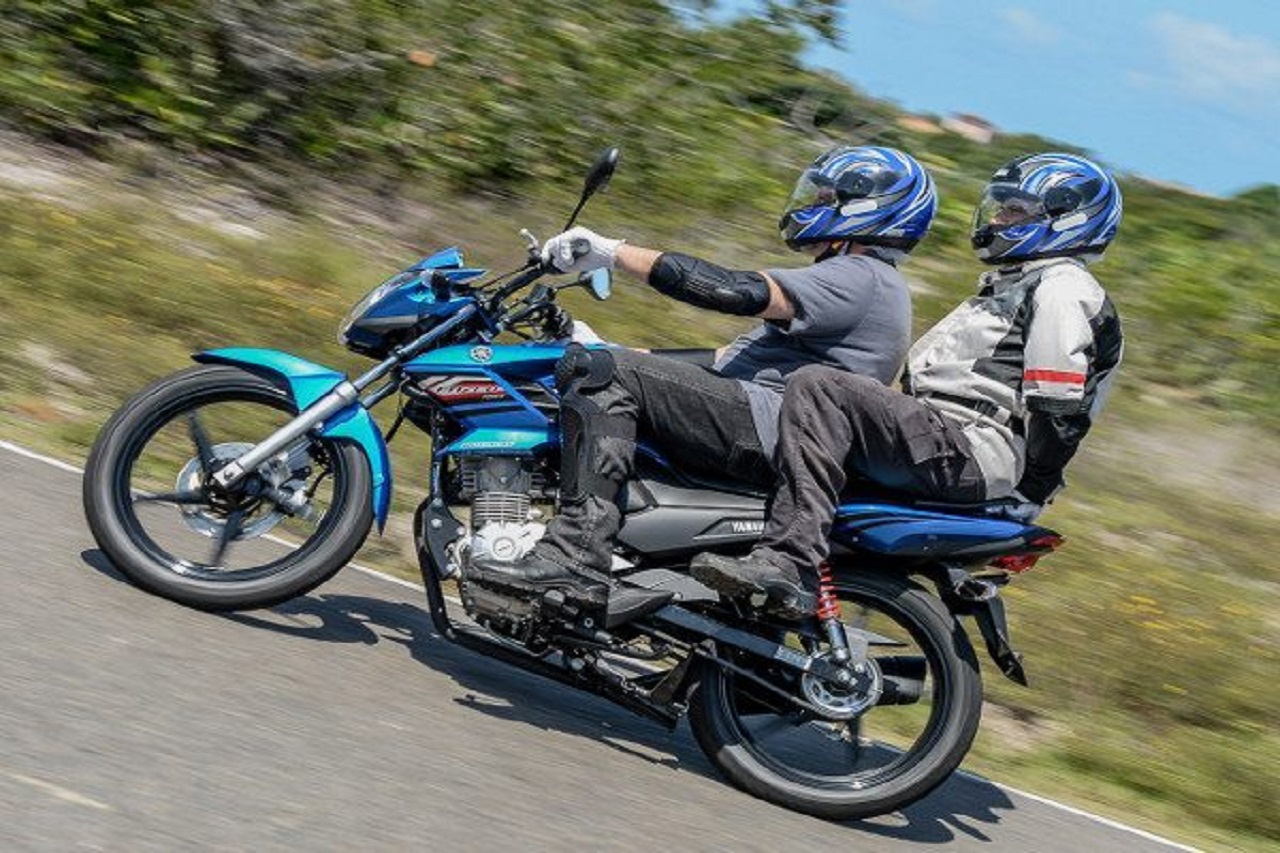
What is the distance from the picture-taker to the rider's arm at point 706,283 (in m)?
5.57

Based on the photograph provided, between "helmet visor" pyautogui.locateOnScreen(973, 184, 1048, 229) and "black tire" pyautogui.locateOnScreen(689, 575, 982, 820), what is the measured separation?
3.67 ft

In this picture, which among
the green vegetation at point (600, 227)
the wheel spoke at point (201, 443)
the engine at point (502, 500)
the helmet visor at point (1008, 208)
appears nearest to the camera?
the engine at point (502, 500)

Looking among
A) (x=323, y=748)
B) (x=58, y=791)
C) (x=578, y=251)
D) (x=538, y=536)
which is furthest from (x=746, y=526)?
(x=58, y=791)

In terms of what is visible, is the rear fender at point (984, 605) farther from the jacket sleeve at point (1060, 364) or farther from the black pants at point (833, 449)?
the jacket sleeve at point (1060, 364)

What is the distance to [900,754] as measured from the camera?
5.91 meters

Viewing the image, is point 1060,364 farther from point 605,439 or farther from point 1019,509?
point 605,439

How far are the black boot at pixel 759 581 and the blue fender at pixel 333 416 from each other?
0.97 metres

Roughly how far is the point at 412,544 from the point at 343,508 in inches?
76.9

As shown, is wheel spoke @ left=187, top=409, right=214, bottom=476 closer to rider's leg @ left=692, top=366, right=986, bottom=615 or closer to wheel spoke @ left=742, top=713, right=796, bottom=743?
rider's leg @ left=692, top=366, right=986, bottom=615

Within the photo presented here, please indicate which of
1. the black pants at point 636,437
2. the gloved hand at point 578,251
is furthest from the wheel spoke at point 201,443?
the gloved hand at point 578,251

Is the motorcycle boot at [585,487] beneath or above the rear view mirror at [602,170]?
beneath

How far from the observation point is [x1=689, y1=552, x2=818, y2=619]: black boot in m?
5.58

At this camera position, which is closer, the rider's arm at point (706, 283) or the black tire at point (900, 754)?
the rider's arm at point (706, 283)

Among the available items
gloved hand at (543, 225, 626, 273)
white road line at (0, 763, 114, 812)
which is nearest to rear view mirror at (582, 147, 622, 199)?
gloved hand at (543, 225, 626, 273)
